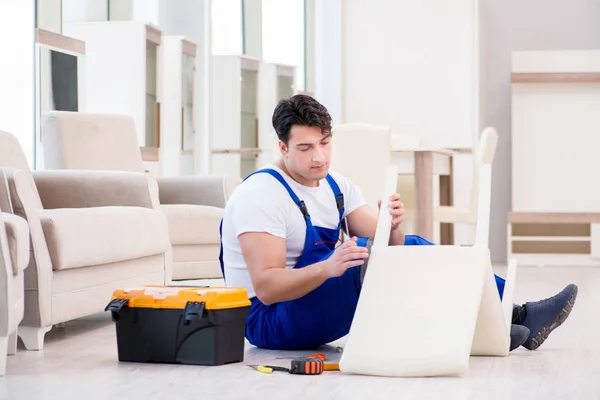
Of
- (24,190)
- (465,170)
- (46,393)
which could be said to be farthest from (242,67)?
(46,393)

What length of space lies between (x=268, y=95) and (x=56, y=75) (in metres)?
3.01

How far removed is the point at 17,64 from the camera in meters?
5.21

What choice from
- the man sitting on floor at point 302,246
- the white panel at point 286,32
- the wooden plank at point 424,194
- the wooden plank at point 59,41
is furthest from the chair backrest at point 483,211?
the white panel at point 286,32

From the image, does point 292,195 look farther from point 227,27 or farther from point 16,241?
point 227,27

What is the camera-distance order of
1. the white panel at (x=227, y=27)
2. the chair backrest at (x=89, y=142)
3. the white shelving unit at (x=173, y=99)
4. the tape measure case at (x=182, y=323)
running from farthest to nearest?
1. the white panel at (x=227, y=27)
2. the white shelving unit at (x=173, y=99)
3. the chair backrest at (x=89, y=142)
4. the tape measure case at (x=182, y=323)

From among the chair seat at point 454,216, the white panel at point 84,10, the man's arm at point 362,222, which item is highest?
the white panel at point 84,10

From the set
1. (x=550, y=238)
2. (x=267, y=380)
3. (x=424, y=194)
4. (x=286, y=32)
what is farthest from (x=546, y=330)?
(x=286, y=32)

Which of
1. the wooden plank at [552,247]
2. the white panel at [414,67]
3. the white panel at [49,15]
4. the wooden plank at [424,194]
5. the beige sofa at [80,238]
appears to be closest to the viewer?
the beige sofa at [80,238]

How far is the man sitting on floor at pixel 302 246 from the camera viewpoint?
2811mm

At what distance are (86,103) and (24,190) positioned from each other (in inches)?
126

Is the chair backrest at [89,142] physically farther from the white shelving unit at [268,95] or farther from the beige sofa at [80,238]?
the white shelving unit at [268,95]

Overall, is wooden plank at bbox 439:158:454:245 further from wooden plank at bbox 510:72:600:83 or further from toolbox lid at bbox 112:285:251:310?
toolbox lid at bbox 112:285:251:310

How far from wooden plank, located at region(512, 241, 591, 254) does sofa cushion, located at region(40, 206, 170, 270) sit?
4480 mm

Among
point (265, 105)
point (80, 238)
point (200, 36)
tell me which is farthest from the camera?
point (265, 105)
